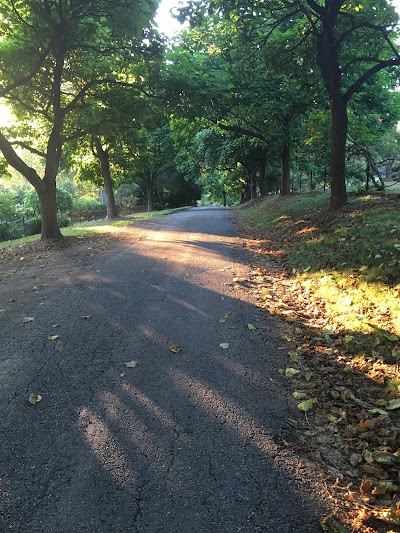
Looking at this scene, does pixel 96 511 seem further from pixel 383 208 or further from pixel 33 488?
pixel 383 208

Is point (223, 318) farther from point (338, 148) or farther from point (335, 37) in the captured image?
point (335, 37)

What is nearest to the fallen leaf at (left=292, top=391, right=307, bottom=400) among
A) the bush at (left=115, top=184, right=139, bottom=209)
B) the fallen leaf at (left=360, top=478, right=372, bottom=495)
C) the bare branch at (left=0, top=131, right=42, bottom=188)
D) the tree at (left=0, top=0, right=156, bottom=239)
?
the fallen leaf at (left=360, top=478, right=372, bottom=495)

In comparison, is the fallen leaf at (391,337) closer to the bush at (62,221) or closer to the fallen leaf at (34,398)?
the fallen leaf at (34,398)

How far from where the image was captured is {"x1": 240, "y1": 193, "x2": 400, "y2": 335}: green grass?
5070mm

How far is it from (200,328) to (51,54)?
38.6 ft

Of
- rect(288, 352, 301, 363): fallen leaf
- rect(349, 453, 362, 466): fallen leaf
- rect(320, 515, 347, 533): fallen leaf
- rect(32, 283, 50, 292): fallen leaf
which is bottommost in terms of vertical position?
rect(349, 453, 362, 466): fallen leaf

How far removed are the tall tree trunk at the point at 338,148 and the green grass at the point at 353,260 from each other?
0.46 m

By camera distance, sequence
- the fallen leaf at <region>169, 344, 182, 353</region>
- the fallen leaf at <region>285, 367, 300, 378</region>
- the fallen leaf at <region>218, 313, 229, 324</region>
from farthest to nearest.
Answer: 1. the fallen leaf at <region>218, 313, 229, 324</region>
2. the fallen leaf at <region>169, 344, 182, 353</region>
3. the fallen leaf at <region>285, 367, 300, 378</region>

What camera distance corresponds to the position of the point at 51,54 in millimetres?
12703

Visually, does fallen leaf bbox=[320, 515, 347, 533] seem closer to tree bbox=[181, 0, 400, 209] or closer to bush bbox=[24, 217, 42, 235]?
tree bbox=[181, 0, 400, 209]

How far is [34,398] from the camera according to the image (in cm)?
356

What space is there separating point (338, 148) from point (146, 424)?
9610mm

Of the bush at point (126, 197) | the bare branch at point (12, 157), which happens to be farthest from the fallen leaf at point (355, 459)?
the bush at point (126, 197)

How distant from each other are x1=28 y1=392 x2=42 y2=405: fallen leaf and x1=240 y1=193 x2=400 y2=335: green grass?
356cm
